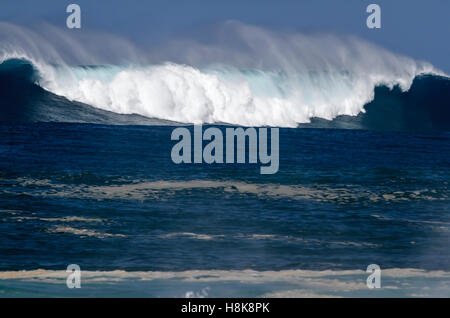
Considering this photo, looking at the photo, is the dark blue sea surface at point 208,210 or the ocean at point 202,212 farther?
the dark blue sea surface at point 208,210

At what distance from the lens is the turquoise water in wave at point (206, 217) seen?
6633 millimetres

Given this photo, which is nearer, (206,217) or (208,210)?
(206,217)

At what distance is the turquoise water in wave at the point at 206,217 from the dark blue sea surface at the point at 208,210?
20mm

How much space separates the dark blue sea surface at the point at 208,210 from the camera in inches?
279

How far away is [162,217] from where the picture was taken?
30.1ft

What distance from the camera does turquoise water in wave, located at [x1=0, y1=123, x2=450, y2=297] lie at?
21.8 ft

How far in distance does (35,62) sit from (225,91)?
297 inches

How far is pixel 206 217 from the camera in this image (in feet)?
30.5

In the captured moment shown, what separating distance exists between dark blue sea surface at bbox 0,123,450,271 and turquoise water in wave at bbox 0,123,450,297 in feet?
0.07

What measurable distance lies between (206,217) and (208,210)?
44 centimetres

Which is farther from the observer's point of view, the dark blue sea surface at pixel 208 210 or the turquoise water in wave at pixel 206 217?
the dark blue sea surface at pixel 208 210
